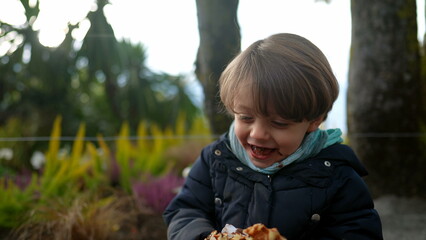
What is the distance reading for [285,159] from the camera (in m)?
1.59

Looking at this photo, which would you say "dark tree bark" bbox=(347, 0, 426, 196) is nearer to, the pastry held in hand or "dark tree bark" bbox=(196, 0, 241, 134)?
"dark tree bark" bbox=(196, 0, 241, 134)

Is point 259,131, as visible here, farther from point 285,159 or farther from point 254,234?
point 254,234

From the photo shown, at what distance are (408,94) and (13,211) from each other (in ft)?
8.84

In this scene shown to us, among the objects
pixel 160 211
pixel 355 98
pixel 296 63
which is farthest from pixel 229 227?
pixel 355 98

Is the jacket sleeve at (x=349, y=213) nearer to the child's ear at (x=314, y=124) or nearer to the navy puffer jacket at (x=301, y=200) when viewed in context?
the navy puffer jacket at (x=301, y=200)

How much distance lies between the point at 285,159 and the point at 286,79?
0.98 ft

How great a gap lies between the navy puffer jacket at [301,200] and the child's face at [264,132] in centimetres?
10

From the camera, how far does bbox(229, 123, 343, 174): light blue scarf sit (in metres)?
1.59

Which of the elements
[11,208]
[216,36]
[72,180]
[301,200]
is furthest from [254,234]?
[72,180]

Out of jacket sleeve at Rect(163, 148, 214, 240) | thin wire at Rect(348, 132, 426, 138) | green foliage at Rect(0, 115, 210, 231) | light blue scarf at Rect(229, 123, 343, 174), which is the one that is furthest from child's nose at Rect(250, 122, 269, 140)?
thin wire at Rect(348, 132, 426, 138)

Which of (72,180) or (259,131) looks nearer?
(259,131)

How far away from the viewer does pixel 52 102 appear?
7.02 meters

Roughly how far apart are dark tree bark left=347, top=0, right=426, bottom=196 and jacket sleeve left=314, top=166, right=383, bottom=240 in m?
1.78

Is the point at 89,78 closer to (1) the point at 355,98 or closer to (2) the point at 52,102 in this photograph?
(2) the point at 52,102
